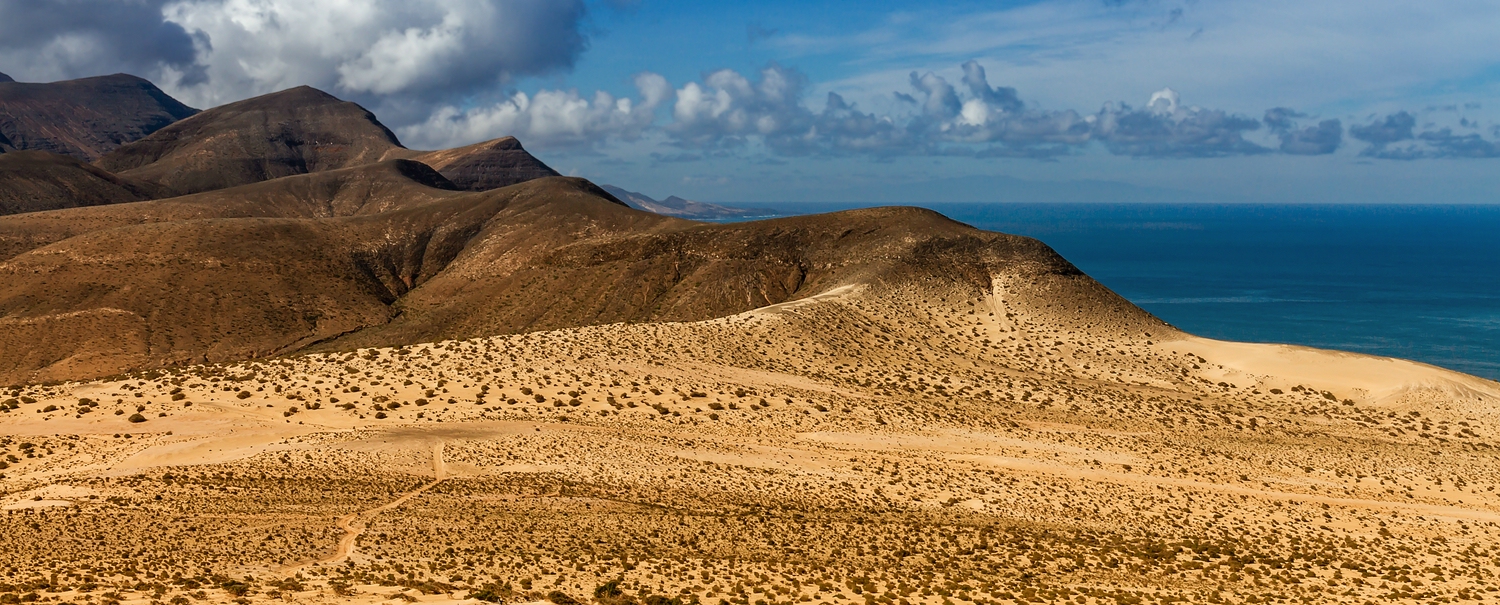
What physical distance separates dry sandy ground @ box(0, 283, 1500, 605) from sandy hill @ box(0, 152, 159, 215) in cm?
14248

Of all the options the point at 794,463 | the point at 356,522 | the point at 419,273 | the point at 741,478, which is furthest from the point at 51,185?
the point at 741,478

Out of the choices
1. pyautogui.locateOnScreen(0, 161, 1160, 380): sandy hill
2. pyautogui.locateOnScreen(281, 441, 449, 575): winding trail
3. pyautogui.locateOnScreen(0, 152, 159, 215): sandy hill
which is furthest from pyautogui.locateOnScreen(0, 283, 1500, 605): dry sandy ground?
pyautogui.locateOnScreen(0, 152, 159, 215): sandy hill

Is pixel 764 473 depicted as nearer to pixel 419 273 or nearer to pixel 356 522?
pixel 356 522

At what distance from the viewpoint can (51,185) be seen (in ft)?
504

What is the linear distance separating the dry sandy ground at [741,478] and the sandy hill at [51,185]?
142 m

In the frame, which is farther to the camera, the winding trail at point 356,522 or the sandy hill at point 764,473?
the sandy hill at point 764,473

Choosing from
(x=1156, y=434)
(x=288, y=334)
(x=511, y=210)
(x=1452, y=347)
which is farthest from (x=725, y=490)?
(x=1452, y=347)

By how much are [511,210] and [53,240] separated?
1973 inches

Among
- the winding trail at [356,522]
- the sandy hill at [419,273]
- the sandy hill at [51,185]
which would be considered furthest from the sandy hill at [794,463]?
the sandy hill at [51,185]

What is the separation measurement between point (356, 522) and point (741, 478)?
12.2 metres

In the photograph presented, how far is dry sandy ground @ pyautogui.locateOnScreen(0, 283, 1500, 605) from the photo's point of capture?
71.2ft

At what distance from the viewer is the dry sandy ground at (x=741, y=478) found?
21.7 m

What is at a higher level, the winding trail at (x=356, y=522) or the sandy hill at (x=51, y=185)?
the sandy hill at (x=51, y=185)

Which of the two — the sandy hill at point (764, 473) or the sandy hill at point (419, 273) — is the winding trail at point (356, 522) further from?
the sandy hill at point (419, 273)
